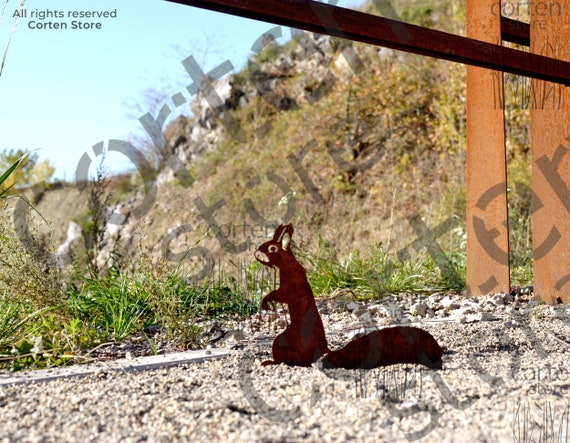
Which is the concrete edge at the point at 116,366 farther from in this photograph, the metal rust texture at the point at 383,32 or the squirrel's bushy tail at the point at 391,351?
the metal rust texture at the point at 383,32

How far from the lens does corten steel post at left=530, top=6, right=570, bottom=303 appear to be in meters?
3.63

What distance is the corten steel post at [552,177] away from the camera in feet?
11.9

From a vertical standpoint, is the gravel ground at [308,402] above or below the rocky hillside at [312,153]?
below

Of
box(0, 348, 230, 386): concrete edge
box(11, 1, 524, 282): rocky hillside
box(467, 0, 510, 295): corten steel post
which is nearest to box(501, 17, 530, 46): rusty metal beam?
box(467, 0, 510, 295): corten steel post

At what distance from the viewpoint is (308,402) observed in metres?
1.76

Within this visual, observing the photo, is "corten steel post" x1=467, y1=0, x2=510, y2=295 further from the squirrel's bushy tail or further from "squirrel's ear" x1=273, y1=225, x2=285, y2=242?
"squirrel's ear" x1=273, y1=225, x2=285, y2=242

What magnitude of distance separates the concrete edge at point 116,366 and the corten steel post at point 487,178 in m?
→ 2.02

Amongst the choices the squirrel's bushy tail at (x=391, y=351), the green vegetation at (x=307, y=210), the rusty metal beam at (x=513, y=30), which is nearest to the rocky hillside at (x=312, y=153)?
the green vegetation at (x=307, y=210)

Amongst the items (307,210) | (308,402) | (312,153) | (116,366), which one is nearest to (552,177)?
(308,402)

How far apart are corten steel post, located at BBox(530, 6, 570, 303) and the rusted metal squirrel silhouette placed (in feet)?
5.92

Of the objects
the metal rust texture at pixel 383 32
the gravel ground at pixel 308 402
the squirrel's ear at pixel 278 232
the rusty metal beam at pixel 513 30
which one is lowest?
the gravel ground at pixel 308 402

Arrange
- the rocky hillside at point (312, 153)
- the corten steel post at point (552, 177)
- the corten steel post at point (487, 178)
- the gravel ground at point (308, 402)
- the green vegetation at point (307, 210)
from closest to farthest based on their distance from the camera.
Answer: the gravel ground at point (308, 402)
the green vegetation at point (307, 210)
the corten steel post at point (552, 177)
the corten steel post at point (487, 178)
the rocky hillside at point (312, 153)

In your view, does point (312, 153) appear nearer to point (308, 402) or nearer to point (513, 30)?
point (513, 30)

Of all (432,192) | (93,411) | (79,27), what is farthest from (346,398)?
(432,192)
